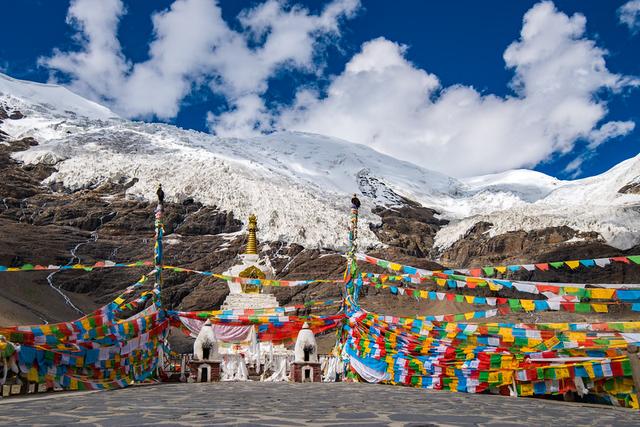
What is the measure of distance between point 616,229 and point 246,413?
66.9m

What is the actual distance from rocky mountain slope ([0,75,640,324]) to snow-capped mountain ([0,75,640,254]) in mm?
271

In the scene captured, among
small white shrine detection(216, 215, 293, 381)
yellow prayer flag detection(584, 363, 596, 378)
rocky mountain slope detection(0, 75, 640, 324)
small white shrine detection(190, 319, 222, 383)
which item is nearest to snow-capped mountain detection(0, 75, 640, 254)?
rocky mountain slope detection(0, 75, 640, 324)

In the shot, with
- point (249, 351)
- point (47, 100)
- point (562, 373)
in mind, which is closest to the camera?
point (562, 373)

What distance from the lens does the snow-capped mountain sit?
70.0 m

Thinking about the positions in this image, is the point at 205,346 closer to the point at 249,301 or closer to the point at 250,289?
the point at 249,301

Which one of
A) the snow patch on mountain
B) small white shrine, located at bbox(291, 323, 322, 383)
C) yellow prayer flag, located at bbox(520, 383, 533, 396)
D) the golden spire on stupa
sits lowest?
yellow prayer flag, located at bbox(520, 383, 533, 396)

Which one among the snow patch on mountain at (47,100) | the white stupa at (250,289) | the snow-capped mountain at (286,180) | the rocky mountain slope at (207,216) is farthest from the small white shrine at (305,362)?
the snow patch on mountain at (47,100)

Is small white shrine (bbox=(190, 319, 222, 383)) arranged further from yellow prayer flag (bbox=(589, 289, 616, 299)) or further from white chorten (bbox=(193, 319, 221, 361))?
yellow prayer flag (bbox=(589, 289, 616, 299))

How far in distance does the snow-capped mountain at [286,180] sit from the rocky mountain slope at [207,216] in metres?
0.27

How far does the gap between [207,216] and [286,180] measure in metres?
17.9

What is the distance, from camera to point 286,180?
84688 millimetres

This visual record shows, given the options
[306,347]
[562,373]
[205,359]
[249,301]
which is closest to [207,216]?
[249,301]

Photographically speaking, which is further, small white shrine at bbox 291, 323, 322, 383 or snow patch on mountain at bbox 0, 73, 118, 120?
snow patch on mountain at bbox 0, 73, 118, 120

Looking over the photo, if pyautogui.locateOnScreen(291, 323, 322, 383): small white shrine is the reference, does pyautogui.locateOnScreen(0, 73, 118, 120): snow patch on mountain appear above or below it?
above
